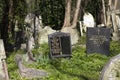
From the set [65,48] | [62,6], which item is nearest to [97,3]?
[62,6]

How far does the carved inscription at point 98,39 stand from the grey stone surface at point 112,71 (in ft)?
17.6

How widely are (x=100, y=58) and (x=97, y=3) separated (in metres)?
9.93

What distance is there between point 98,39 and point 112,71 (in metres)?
5.48

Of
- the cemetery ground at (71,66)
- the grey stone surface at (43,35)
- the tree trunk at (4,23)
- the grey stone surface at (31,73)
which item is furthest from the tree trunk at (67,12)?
the grey stone surface at (31,73)

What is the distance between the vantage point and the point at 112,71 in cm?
590

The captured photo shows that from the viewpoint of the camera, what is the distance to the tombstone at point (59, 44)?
1104cm

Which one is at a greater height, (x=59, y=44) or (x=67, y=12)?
(x=67, y=12)

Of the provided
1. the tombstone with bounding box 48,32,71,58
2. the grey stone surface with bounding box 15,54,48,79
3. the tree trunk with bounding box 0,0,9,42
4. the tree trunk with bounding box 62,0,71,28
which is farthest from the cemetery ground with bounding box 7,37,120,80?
the tree trunk with bounding box 0,0,9,42

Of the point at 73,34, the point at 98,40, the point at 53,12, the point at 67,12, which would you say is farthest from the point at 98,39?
the point at 53,12

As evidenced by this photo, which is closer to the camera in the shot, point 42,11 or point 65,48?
point 65,48

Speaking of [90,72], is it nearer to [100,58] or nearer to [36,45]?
[100,58]

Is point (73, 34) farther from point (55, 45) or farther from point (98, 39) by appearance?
point (55, 45)

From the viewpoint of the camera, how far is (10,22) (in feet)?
54.1

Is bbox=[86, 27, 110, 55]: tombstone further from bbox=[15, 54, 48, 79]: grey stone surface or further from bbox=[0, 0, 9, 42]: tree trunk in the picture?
bbox=[0, 0, 9, 42]: tree trunk
